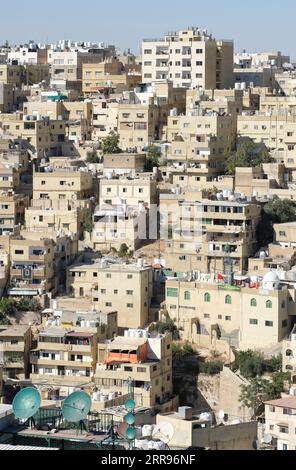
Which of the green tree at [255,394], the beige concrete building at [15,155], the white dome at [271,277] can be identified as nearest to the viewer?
the green tree at [255,394]

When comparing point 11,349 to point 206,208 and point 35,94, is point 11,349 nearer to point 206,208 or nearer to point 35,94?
point 206,208

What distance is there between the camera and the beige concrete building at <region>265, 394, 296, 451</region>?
71.8 ft

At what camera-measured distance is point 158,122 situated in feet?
115

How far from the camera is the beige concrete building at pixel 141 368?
79.4ft

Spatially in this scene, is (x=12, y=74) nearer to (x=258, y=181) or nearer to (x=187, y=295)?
(x=258, y=181)

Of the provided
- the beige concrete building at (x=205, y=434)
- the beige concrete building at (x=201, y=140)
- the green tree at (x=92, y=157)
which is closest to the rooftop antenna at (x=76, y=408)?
the beige concrete building at (x=205, y=434)

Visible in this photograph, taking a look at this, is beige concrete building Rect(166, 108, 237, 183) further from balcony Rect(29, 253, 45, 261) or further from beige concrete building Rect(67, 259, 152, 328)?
beige concrete building Rect(67, 259, 152, 328)

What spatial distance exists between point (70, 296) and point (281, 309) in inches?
176

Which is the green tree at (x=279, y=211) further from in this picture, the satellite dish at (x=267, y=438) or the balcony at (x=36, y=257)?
the satellite dish at (x=267, y=438)

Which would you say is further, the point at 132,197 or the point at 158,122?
the point at 158,122

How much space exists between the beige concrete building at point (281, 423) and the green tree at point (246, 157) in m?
9.71

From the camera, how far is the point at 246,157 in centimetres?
3167

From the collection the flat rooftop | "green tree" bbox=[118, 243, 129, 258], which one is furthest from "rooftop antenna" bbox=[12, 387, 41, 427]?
"green tree" bbox=[118, 243, 129, 258]
